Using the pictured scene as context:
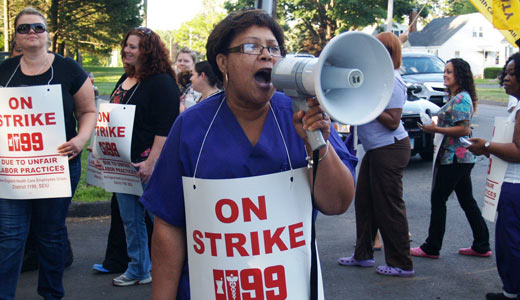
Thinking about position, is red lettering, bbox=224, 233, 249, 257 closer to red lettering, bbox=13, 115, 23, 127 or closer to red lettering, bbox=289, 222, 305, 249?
red lettering, bbox=289, 222, 305, 249

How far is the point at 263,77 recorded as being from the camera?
7.02 ft

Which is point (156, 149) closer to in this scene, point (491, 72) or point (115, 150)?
point (115, 150)

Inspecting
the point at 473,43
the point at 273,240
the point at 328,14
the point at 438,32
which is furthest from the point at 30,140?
the point at 438,32

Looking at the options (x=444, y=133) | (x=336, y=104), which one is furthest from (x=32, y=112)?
(x=444, y=133)

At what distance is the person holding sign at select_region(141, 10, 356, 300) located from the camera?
205cm

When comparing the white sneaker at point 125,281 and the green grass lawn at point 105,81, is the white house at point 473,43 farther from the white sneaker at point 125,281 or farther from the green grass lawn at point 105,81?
the white sneaker at point 125,281

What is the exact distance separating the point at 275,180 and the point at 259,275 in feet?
1.10

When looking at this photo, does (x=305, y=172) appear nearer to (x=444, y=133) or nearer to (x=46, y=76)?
(x=46, y=76)

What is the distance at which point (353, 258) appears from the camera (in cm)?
536

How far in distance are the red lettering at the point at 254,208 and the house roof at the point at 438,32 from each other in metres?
72.9

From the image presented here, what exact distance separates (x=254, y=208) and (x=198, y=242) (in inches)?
10.5

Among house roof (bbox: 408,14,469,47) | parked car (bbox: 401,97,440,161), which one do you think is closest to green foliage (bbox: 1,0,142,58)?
parked car (bbox: 401,97,440,161)

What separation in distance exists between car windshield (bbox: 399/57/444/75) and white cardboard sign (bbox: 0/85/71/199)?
13.2 meters

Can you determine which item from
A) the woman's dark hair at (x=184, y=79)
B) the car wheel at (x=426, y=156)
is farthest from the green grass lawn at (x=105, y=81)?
the woman's dark hair at (x=184, y=79)
